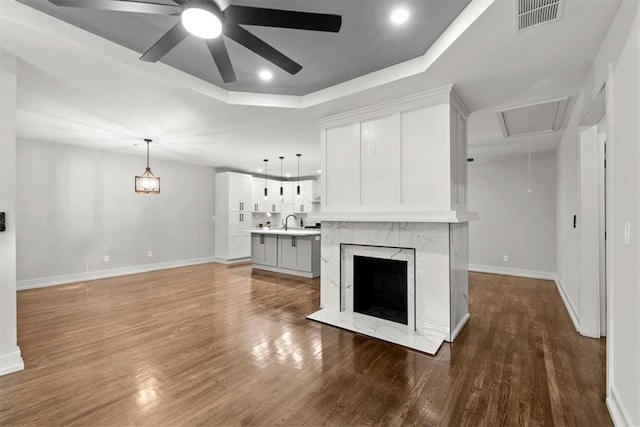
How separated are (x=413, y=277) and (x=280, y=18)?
2.81m

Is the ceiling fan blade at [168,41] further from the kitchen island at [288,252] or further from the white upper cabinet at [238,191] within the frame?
the white upper cabinet at [238,191]

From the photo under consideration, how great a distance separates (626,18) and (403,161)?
190 cm

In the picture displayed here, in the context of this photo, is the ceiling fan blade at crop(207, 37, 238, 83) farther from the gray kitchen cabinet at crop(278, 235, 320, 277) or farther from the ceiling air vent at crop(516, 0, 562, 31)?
the gray kitchen cabinet at crop(278, 235, 320, 277)

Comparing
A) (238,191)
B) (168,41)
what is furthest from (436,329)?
(238,191)

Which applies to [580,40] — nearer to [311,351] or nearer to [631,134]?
[631,134]

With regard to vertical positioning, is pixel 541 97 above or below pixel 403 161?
above

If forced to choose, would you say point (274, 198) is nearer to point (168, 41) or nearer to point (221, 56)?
point (221, 56)

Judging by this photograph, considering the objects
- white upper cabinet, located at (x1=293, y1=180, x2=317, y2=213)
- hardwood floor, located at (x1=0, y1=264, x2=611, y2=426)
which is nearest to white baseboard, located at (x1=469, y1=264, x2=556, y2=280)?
hardwood floor, located at (x1=0, y1=264, x2=611, y2=426)

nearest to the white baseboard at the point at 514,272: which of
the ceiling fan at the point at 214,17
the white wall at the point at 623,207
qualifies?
the white wall at the point at 623,207

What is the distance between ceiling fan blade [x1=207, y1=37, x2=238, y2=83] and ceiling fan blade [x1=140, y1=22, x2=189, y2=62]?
0.55 ft

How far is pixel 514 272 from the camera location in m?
6.08

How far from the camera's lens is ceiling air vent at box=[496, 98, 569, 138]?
3441mm

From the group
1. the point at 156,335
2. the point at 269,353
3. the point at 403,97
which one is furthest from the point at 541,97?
the point at 156,335

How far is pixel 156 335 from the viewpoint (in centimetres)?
316
